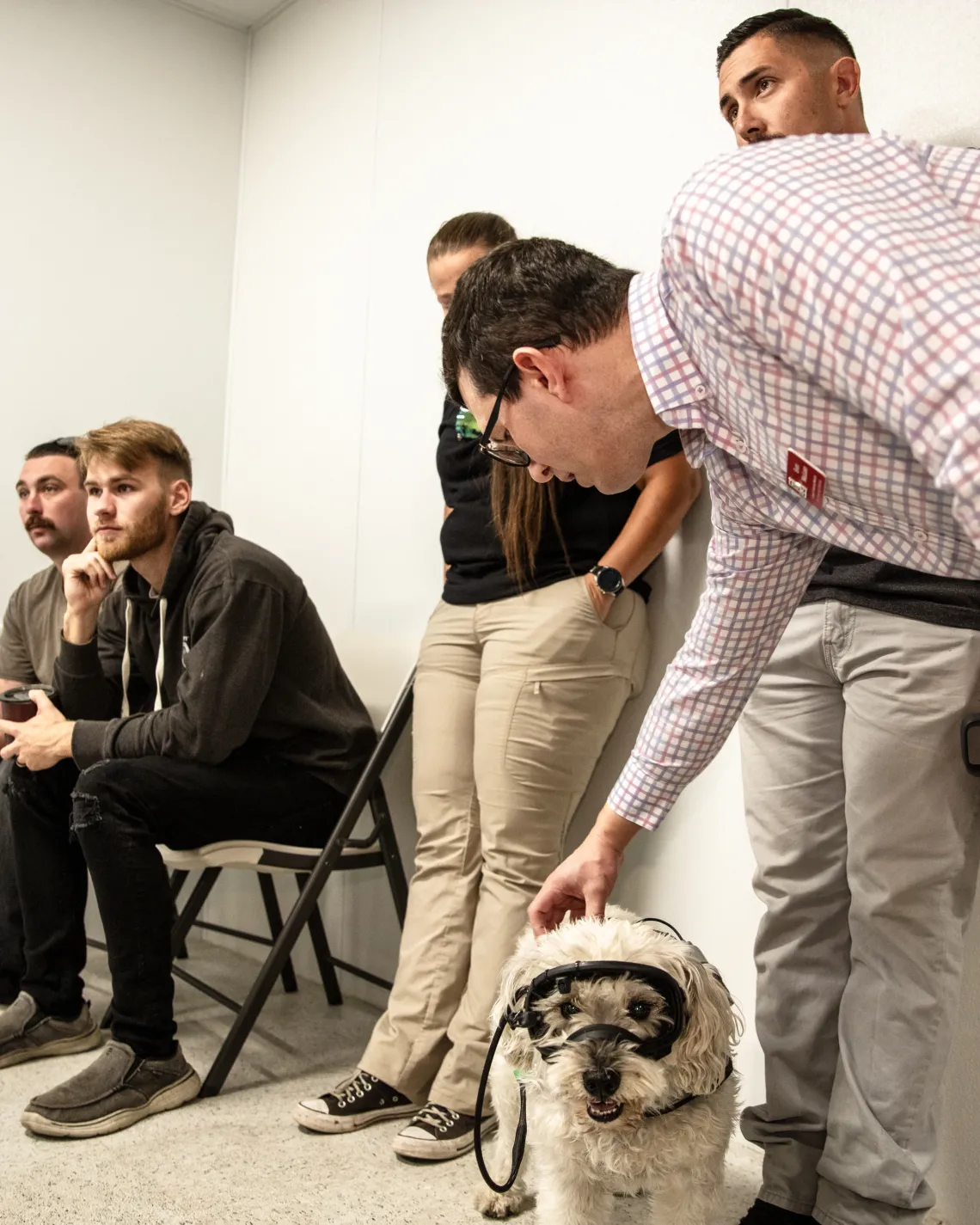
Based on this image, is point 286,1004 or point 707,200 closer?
point 707,200

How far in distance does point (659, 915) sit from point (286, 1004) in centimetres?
108

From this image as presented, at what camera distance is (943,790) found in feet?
4.81

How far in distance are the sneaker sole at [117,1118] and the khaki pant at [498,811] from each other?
14.4 inches

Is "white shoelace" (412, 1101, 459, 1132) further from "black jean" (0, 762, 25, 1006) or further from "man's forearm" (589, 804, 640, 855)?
"black jean" (0, 762, 25, 1006)

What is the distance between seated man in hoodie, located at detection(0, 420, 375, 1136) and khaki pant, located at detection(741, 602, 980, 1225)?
3.49ft

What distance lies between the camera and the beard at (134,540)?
8.11 ft

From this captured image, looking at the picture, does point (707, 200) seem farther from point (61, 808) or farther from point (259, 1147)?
point (61, 808)

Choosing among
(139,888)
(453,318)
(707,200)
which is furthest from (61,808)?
(707,200)

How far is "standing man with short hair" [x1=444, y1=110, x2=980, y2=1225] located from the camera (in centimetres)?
79

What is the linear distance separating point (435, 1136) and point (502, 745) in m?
0.67

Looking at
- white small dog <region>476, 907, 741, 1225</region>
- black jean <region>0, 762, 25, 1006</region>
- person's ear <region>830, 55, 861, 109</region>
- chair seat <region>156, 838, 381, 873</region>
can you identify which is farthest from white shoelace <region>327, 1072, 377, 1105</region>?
person's ear <region>830, 55, 861, 109</region>

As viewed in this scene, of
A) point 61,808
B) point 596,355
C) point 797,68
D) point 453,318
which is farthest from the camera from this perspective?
point 61,808

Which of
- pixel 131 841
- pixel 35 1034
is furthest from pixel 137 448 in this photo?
pixel 35 1034

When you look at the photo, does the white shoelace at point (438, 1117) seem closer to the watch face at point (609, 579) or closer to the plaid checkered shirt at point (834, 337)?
the watch face at point (609, 579)
